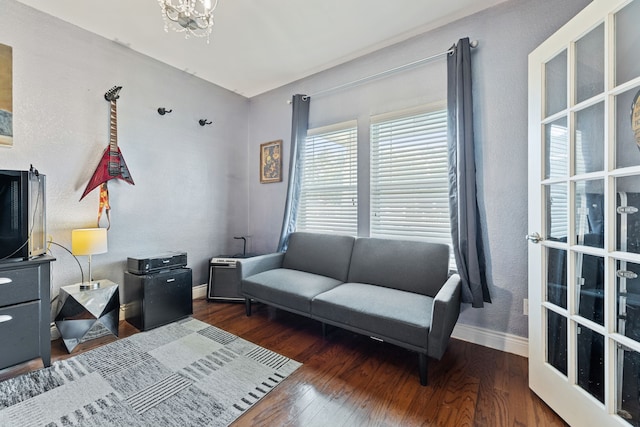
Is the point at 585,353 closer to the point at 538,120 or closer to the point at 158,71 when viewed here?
the point at 538,120

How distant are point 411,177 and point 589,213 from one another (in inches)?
51.9

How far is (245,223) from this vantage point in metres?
3.78

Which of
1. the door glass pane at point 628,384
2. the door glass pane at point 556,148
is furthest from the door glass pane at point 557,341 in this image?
the door glass pane at point 556,148

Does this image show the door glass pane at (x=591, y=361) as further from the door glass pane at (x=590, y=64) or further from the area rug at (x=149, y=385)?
the area rug at (x=149, y=385)

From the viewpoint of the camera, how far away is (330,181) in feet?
10.1

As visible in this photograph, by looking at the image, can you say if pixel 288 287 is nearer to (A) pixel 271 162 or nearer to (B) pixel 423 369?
(B) pixel 423 369

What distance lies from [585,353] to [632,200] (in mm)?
770

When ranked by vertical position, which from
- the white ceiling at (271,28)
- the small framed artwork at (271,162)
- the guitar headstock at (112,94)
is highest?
the white ceiling at (271,28)

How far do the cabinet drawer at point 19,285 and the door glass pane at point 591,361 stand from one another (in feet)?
10.6

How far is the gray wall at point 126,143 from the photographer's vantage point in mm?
2121

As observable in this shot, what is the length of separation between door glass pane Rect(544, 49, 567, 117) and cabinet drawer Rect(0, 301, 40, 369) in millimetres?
3444

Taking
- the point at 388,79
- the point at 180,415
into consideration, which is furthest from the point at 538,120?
the point at 180,415

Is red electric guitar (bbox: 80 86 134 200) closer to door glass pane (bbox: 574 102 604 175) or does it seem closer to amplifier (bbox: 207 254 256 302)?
amplifier (bbox: 207 254 256 302)

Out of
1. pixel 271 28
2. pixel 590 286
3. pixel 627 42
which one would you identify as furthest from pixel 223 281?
pixel 627 42
